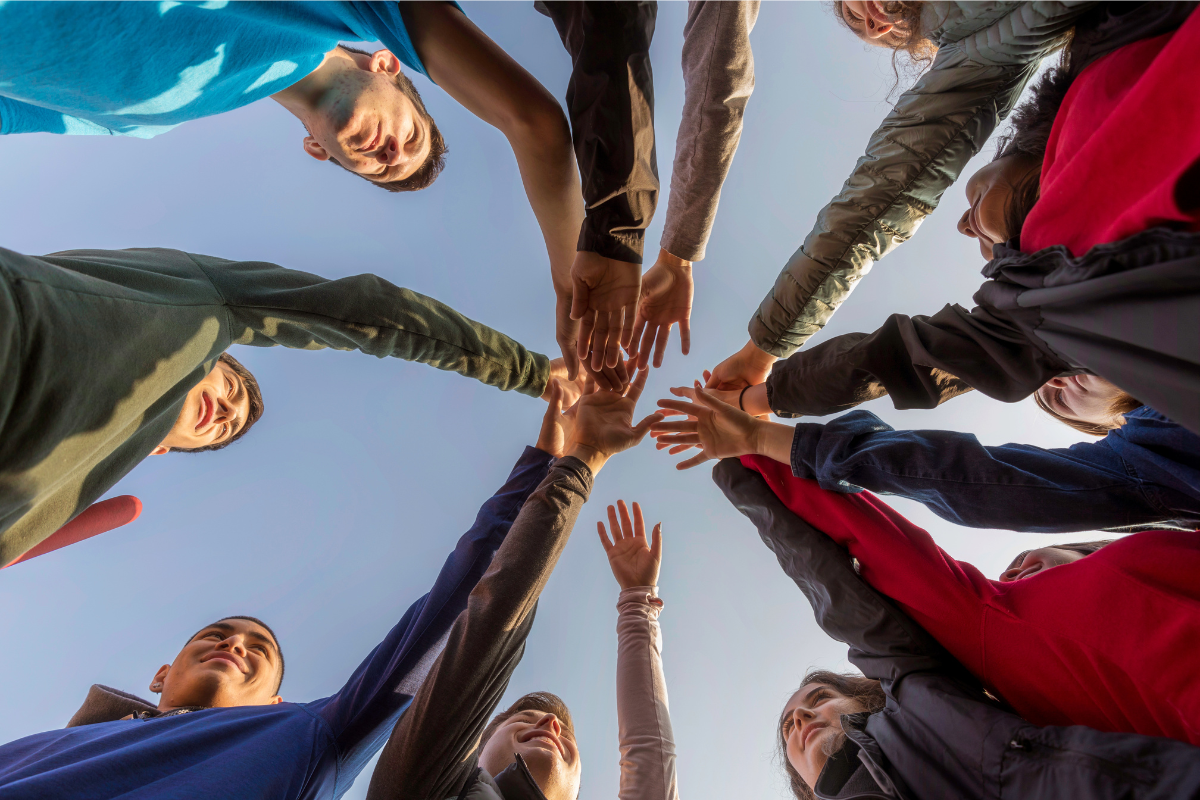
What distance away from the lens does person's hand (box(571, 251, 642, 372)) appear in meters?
1.23

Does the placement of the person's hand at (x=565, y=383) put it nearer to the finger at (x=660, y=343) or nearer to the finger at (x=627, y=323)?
the finger at (x=660, y=343)

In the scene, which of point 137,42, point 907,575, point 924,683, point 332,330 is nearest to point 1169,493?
point 907,575

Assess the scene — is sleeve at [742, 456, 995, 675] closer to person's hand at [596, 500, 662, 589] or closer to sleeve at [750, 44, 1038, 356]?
sleeve at [750, 44, 1038, 356]

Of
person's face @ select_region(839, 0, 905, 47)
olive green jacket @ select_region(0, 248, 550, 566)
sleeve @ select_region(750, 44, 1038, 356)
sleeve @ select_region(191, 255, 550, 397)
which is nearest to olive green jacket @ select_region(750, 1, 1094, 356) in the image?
sleeve @ select_region(750, 44, 1038, 356)

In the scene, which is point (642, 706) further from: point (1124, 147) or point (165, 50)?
point (165, 50)

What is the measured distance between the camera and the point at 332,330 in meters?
1.27

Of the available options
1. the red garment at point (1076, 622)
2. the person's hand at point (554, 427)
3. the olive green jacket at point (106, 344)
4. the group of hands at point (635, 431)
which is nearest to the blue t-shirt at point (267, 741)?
the person's hand at point (554, 427)

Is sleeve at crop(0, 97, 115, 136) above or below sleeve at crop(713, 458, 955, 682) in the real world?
above

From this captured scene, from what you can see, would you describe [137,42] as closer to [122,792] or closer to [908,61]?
[122,792]

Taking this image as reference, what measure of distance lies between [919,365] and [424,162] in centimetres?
191

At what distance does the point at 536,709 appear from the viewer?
2.28 metres

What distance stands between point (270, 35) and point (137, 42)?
8.6 inches

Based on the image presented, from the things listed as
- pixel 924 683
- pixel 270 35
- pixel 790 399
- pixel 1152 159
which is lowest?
pixel 924 683

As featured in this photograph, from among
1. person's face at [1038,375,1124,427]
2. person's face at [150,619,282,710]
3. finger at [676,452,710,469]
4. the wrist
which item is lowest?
person's face at [150,619,282,710]
